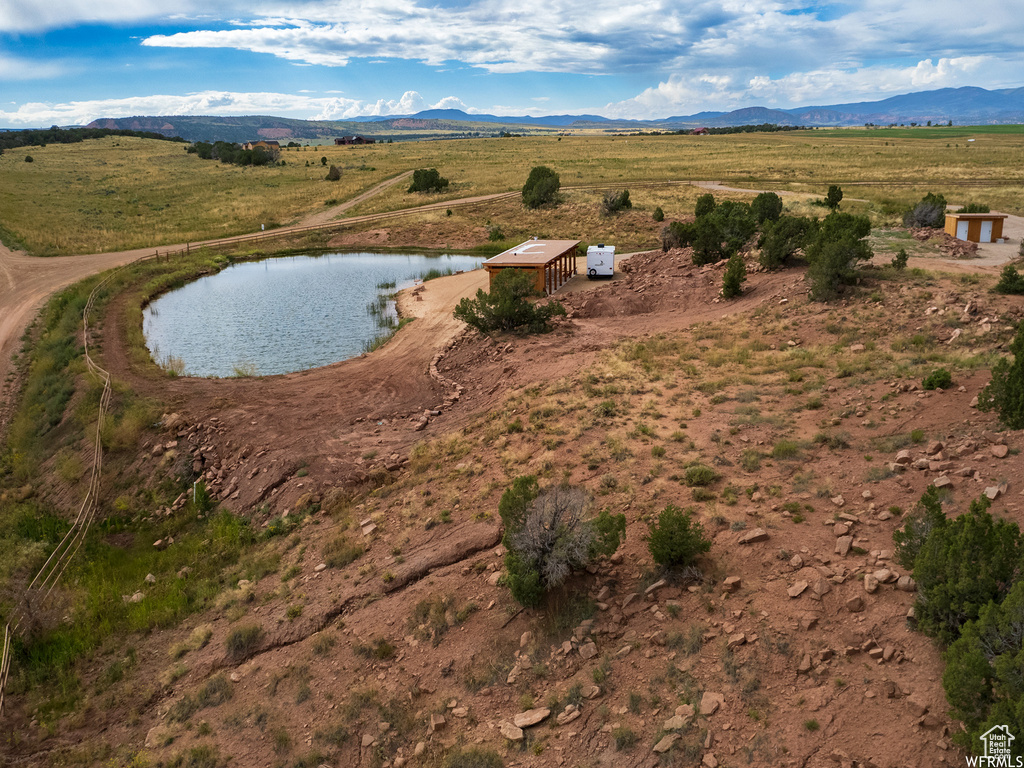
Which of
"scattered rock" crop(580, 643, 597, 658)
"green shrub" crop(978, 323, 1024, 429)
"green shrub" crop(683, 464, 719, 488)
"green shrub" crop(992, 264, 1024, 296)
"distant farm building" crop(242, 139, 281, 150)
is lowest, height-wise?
"scattered rock" crop(580, 643, 597, 658)

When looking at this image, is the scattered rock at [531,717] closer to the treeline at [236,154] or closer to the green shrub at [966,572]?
the green shrub at [966,572]

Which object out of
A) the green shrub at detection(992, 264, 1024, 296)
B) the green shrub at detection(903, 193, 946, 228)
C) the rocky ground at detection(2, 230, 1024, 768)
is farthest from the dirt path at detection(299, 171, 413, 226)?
the green shrub at detection(992, 264, 1024, 296)

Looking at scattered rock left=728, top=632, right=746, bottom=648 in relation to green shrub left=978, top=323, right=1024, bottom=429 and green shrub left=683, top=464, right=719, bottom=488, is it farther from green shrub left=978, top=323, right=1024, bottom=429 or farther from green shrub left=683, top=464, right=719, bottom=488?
green shrub left=978, top=323, right=1024, bottom=429

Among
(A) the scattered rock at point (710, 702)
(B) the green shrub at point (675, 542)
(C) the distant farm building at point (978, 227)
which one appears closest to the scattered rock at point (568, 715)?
(A) the scattered rock at point (710, 702)

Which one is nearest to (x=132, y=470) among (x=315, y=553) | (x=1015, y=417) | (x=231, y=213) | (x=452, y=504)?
(x=315, y=553)

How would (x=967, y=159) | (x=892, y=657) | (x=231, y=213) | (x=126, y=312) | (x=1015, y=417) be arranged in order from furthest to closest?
(x=967, y=159) < (x=231, y=213) < (x=126, y=312) < (x=1015, y=417) < (x=892, y=657)

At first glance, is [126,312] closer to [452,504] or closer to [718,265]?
[452,504]

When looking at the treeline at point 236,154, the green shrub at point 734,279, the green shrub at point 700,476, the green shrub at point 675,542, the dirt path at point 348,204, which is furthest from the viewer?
the treeline at point 236,154
